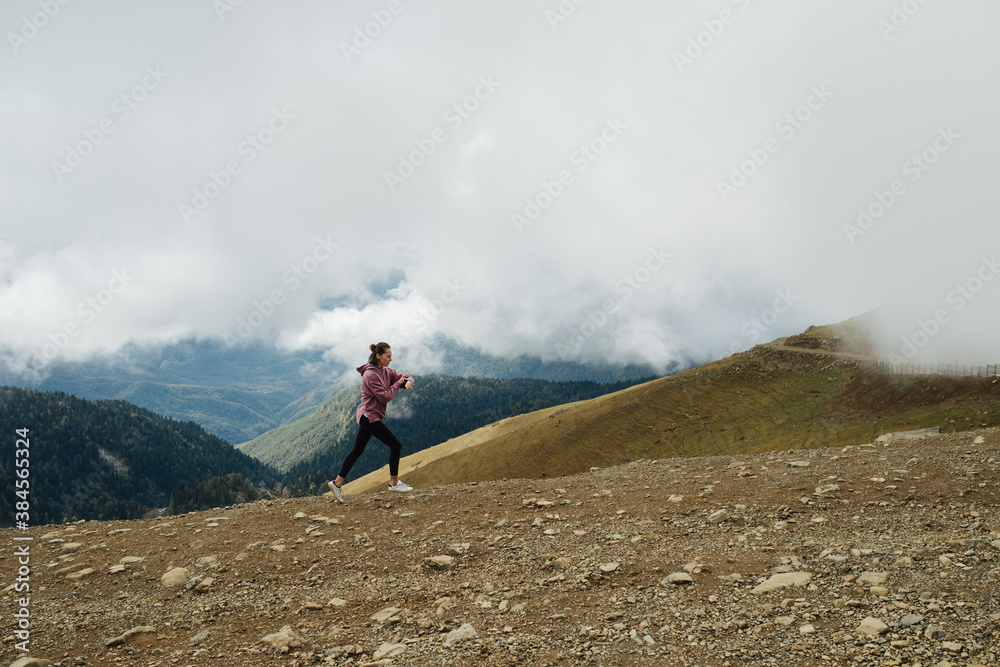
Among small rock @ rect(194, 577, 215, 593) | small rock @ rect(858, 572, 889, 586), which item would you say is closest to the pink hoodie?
small rock @ rect(194, 577, 215, 593)

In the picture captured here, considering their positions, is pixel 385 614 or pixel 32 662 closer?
pixel 32 662

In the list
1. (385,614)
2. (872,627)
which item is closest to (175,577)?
(385,614)

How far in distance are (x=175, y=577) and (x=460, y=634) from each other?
18.7 ft

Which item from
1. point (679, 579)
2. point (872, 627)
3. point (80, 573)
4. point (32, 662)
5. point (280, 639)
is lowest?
point (872, 627)

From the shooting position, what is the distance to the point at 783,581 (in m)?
6.62

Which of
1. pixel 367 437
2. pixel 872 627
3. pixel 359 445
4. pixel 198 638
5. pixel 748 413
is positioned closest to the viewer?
pixel 872 627

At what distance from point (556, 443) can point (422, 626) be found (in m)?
65.7

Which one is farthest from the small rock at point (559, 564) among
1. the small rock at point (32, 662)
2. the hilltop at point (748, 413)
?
the hilltop at point (748, 413)

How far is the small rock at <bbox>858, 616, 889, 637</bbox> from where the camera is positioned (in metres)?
5.16

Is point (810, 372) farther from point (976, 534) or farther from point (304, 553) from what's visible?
point (304, 553)

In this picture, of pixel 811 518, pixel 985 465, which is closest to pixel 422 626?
pixel 811 518

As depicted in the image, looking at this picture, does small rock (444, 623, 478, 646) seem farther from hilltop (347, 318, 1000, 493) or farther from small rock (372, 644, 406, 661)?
hilltop (347, 318, 1000, 493)

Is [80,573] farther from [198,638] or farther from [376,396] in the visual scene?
[376,396]

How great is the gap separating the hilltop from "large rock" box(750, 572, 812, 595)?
3825cm
